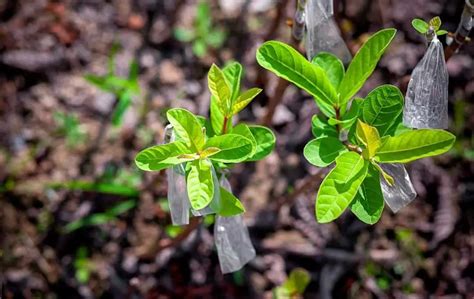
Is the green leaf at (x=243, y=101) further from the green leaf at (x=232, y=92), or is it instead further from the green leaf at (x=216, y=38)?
the green leaf at (x=216, y=38)

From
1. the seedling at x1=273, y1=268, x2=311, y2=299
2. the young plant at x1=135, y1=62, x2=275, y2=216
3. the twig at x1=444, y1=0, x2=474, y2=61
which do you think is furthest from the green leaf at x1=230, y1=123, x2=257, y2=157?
the seedling at x1=273, y1=268, x2=311, y2=299

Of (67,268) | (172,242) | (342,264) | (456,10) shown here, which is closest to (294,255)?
(342,264)

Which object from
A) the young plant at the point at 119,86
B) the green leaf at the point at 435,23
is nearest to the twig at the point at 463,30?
the green leaf at the point at 435,23

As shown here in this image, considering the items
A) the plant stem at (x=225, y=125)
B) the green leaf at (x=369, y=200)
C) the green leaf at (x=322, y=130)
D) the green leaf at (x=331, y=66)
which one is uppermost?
the green leaf at (x=331, y=66)

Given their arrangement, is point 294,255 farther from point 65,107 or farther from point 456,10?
point 456,10

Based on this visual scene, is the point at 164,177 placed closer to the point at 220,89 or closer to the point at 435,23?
the point at 220,89

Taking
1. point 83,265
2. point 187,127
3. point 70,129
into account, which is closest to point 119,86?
point 70,129

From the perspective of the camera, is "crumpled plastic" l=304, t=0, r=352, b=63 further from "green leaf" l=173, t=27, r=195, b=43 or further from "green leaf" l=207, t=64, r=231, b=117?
"green leaf" l=173, t=27, r=195, b=43
